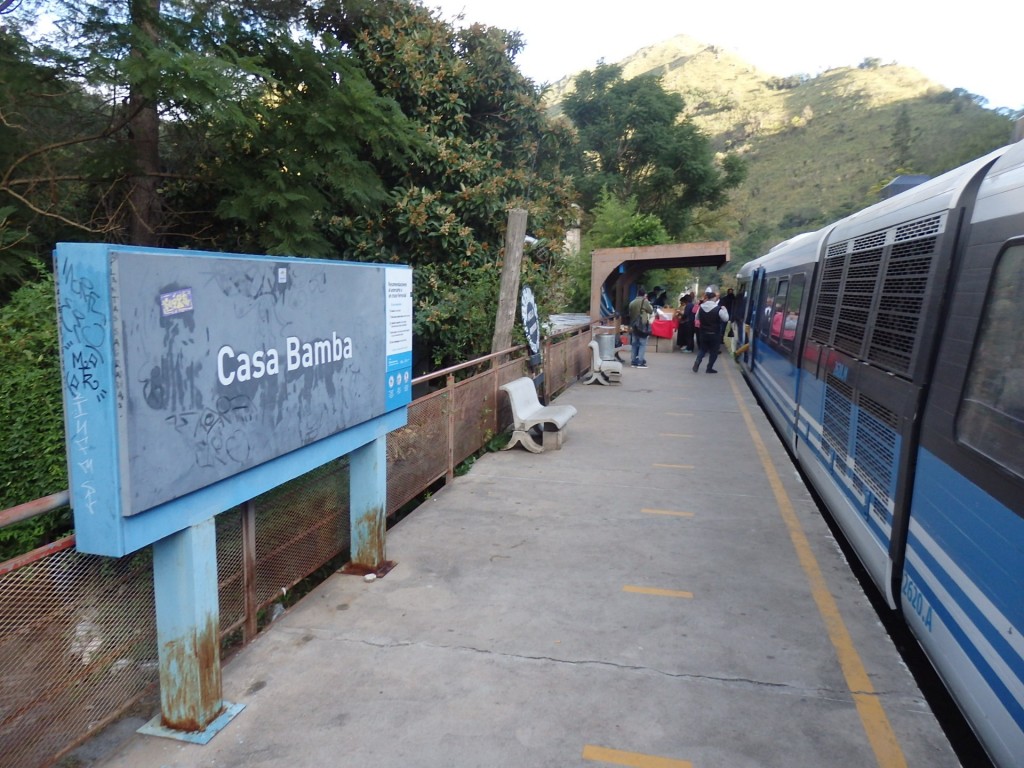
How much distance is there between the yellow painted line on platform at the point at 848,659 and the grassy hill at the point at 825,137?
37764 millimetres

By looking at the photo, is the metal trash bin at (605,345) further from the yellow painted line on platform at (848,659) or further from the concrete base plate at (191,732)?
the concrete base plate at (191,732)

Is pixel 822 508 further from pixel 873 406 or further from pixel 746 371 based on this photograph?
pixel 746 371

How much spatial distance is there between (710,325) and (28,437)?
13.2 m

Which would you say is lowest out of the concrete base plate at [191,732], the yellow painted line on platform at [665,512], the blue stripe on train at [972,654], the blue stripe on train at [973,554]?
the concrete base plate at [191,732]

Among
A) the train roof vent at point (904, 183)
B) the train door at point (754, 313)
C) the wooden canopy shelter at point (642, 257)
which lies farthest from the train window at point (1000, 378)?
the wooden canopy shelter at point (642, 257)

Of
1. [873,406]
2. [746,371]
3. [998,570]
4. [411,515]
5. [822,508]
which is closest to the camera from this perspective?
[998,570]

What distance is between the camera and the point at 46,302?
570 centimetres

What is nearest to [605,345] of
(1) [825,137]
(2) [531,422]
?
(2) [531,422]

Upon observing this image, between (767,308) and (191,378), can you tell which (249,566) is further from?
(767,308)

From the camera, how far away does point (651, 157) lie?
3925cm

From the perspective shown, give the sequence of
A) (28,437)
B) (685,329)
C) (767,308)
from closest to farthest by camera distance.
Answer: (28,437) < (767,308) < (685,329)

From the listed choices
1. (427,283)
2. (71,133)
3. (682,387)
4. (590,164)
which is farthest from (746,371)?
(590,164)

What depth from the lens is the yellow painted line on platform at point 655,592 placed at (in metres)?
4.84

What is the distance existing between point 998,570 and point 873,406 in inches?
91.1
